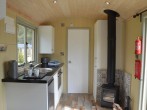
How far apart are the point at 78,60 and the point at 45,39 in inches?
48.5

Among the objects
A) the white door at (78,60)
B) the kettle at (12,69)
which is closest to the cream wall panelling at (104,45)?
the white door at (78,60)

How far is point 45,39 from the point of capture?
4.88m

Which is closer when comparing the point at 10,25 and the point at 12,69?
the point at 12,69

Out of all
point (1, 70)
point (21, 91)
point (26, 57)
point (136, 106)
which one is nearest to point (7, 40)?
point (1, 70)

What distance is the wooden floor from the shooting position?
4.18 m

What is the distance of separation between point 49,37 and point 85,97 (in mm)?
2070

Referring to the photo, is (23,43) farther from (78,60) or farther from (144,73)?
(144,73)

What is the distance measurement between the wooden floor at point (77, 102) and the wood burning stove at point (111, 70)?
30cm

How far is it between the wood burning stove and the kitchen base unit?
5.82 feet

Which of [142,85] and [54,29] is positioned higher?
[54,29]

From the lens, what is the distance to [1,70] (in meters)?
2.69

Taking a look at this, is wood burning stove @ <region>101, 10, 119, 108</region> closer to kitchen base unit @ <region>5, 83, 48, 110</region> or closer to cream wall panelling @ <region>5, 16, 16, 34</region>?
kitchen base unit @ <region>5, 83, 48, 110</region>

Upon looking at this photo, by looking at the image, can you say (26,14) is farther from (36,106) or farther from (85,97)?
(85,97)

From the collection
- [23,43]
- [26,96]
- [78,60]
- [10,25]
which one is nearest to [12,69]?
[26,96]
